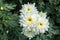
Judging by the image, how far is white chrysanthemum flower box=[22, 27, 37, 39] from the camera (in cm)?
247

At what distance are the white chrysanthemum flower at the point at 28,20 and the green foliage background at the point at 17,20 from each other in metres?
0.13

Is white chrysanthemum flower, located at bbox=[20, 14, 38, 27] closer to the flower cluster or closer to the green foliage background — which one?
the flower cluster

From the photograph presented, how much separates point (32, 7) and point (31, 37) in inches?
14.7

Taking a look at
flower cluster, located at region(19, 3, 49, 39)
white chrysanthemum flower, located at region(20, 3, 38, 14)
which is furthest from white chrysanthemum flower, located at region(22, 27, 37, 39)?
white chrysanthemum flower, located at region(20, 3, 38, 14)

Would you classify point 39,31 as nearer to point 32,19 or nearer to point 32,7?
point 32,19

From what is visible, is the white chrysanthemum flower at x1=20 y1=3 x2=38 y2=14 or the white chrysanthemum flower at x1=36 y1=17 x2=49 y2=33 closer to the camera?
the white chrysanthemum flower at x1=36 y1=17 x2=49 y2=33

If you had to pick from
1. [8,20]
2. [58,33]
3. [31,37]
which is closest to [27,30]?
[31,37]

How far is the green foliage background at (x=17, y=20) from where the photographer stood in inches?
100.0

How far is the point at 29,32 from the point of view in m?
2.51

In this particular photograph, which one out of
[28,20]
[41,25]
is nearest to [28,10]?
[28,20]

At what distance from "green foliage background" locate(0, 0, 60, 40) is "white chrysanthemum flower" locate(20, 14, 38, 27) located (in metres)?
0.13

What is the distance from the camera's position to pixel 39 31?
2.47 meters

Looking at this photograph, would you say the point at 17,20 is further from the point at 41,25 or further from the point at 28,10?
the point at 41,25

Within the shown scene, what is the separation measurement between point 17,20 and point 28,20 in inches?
7.7
